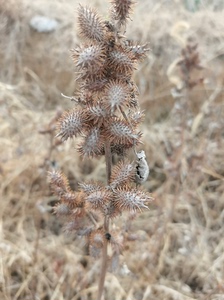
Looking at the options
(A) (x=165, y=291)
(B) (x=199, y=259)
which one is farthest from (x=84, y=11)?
(B) (x=199, y=259)

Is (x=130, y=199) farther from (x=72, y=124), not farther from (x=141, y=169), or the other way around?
(x=72, y=124)

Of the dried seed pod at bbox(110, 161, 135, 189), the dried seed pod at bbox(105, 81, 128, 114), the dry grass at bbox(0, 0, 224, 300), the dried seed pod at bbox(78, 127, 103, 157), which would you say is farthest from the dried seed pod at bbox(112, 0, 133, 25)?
the dry grass at bbox(0, 0, 224, 300)

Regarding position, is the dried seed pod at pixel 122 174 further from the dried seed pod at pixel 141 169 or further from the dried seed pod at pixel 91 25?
the dried seed pod at pixel 91 25

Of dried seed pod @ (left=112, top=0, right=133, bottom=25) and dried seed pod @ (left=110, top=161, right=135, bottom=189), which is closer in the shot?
dried seed pod @ (left=112, top=0, right=133, bottom=25)

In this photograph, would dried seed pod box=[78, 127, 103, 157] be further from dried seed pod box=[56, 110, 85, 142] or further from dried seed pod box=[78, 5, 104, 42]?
dried seed pod box=[78, 5, 104, 42]

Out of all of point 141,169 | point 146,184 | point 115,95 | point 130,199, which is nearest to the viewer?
point 115,95

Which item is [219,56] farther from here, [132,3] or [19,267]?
[132,3]

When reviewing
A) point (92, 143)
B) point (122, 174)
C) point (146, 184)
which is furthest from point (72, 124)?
point (146, 184)

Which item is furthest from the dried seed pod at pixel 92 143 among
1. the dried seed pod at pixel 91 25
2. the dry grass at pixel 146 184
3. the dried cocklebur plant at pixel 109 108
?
the dry grass at pixel 146 184
